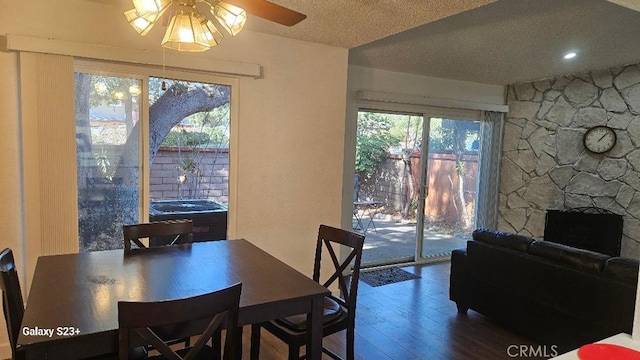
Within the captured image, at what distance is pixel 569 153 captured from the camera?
5137mm

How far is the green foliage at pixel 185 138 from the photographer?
10.5ft

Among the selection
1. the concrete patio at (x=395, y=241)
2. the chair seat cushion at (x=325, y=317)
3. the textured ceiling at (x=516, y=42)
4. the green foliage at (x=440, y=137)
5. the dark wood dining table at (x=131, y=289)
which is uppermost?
the textured ceiling at (x=516, y=42)

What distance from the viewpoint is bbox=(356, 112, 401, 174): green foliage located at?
481 cm

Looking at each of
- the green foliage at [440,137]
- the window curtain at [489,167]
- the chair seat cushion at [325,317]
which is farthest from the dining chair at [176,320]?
the window curtain at [489,167]

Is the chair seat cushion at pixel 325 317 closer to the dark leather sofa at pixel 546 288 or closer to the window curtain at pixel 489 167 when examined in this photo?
the dark leather sofa at pixel 546 288

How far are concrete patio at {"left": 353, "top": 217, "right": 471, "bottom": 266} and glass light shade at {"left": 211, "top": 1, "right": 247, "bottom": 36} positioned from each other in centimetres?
342

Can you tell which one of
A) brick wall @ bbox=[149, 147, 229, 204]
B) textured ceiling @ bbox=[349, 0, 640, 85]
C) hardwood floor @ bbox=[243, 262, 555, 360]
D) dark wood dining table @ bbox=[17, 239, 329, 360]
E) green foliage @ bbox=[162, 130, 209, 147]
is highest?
textured ceiling @ bbox=[349, 0, 640, 85]

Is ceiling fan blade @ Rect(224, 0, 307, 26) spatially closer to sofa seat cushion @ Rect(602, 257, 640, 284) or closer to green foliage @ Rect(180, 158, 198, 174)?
green foliage @ Rect(180, 158, 198, 174)

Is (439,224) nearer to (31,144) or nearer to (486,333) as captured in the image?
(486,333)

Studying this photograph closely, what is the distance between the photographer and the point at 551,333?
9.30ft

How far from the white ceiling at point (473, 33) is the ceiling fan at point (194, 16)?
3.16ft

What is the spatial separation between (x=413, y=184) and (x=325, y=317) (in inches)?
132

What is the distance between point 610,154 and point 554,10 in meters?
2.22

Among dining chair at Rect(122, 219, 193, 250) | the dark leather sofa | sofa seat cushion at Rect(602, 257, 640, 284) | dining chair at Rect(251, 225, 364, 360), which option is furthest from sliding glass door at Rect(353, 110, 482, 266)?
sofa seat cushion at Rect(602, 257, 640, 284)
